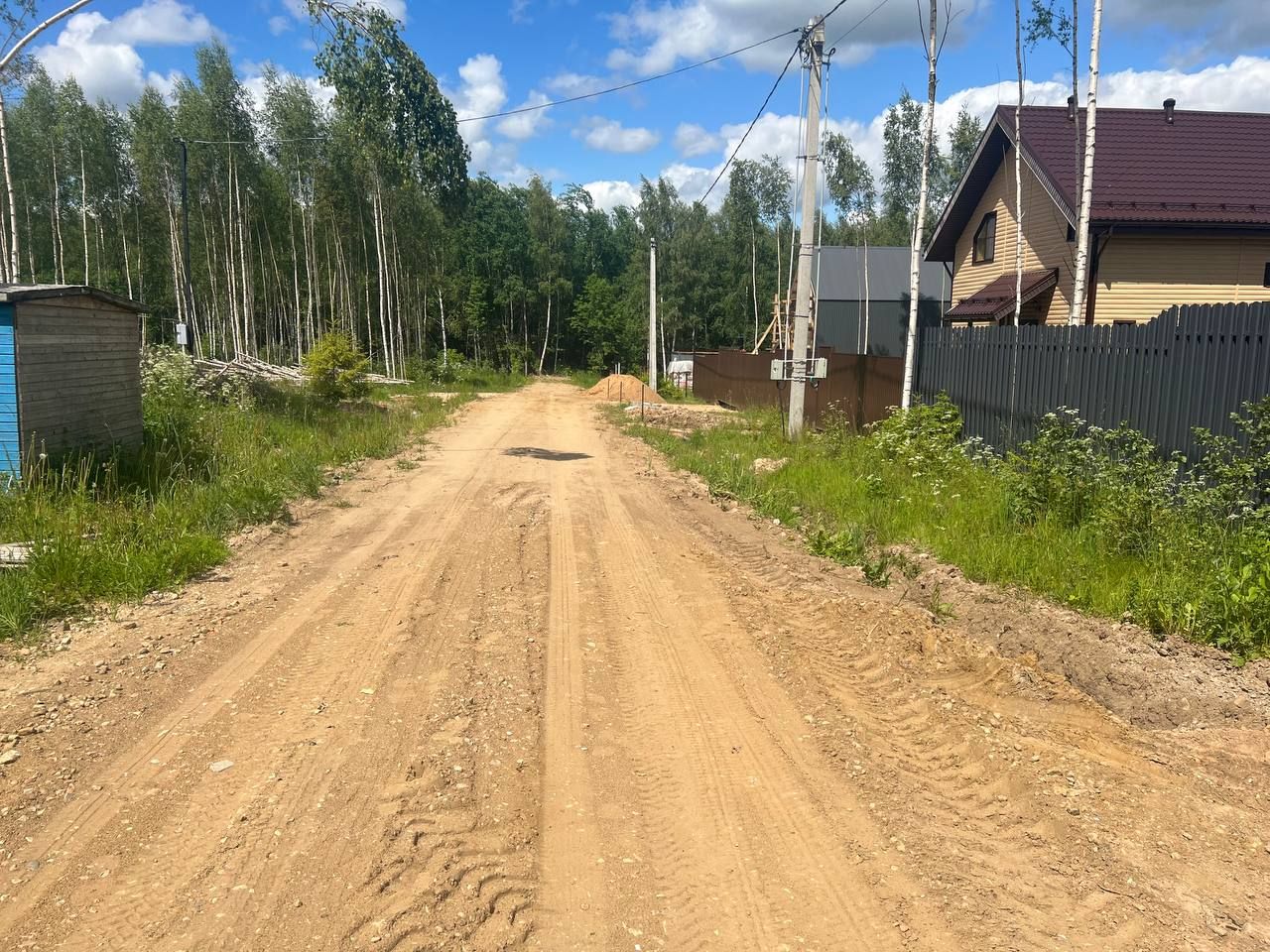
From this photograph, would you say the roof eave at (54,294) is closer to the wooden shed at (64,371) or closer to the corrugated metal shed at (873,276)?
the wooden shed at (64,371)

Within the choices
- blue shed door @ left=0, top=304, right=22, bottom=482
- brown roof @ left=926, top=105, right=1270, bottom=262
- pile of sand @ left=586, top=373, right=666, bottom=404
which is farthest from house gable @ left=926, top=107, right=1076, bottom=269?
blue shed door @ left=0, top=304, right=22, bottom=482

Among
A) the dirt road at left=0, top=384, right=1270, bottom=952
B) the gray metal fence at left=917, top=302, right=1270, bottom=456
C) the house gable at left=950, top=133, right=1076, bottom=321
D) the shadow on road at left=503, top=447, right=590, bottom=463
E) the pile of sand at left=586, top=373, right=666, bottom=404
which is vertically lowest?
the dirt road at left=0, top=384, right=1270, bottom=952

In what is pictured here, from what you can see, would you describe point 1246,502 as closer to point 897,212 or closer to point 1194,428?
point 1194,428

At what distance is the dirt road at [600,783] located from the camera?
2.95m

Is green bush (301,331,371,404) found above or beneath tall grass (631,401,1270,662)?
above

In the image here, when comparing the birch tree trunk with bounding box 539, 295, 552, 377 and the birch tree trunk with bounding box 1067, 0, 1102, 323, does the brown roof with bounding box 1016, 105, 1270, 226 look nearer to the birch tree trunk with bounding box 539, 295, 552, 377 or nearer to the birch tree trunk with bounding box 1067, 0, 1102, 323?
the birch tree trunk with bounding box 1067, 0, 1102, 323

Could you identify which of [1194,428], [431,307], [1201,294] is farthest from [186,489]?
[431,307]

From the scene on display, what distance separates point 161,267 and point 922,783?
47792 millimetres

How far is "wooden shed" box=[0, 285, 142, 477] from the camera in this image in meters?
8.88

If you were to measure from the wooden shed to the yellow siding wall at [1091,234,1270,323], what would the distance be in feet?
55.7

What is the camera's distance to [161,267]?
42.8 meters

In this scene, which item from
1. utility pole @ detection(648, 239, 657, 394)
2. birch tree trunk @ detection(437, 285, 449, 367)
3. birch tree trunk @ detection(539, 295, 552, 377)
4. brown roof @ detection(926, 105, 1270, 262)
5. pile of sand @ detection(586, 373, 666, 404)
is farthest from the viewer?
birch tree trunk @ detection(539, 295, 552, 377)

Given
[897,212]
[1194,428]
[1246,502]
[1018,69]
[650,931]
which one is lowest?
[650,931]

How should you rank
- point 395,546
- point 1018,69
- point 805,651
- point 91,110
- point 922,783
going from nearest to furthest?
point 922,783 → point 805,651 → point 395,546 → point 1018,69 → point 91,110
